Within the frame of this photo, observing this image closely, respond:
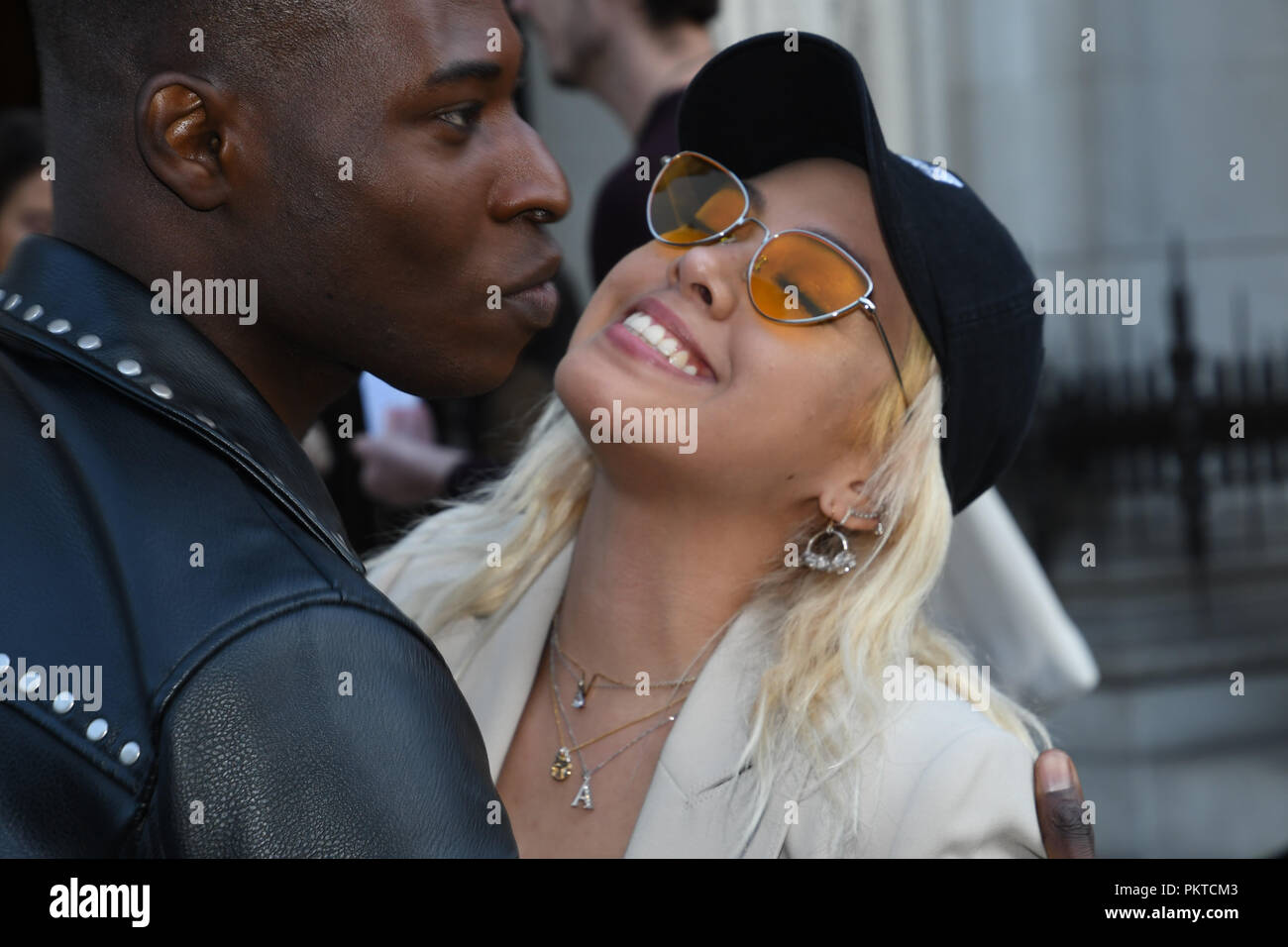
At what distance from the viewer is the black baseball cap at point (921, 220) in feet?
7.47

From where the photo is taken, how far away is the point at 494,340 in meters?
1.52

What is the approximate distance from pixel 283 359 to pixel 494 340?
0.71 ft

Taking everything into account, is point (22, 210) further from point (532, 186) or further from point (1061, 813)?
point (1061, 813)

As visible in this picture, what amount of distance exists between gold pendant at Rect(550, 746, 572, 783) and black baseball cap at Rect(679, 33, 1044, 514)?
2.61ft

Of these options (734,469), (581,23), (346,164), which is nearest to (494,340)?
(346,164)

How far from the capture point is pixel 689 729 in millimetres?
2193

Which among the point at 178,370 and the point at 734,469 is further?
the point at 734,469

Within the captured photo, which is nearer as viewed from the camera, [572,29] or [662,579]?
[662,579]

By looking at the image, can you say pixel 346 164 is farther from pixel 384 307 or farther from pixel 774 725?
pixel 774 725

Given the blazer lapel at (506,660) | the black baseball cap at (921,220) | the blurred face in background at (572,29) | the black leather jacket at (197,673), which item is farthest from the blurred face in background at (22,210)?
the black leather jacket at (197,673)

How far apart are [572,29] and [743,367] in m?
1.61

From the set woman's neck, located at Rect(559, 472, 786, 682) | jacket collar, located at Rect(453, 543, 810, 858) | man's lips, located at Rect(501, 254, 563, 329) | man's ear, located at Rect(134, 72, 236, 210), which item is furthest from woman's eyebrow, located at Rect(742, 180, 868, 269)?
man's ear, located at Rect(134, 72, 236, 210)

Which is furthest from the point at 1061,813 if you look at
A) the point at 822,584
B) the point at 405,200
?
the point at 405,200

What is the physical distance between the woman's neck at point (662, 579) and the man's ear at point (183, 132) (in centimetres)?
109
